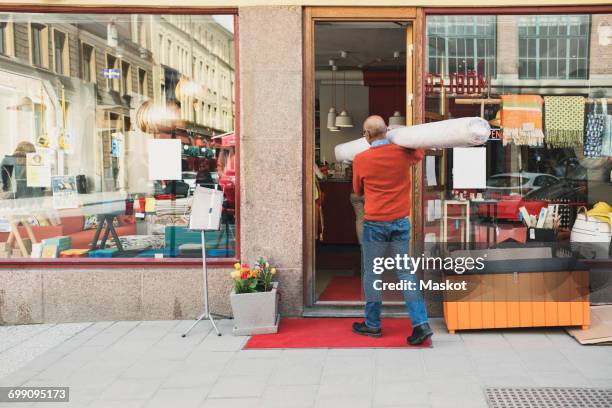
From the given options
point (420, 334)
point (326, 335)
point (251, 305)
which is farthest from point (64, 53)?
point (420, 334)

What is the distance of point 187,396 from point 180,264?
7.23ft

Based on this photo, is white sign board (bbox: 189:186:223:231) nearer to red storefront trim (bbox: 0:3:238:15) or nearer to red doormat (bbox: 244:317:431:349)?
red doormat (bbox: 244:317:431:349)

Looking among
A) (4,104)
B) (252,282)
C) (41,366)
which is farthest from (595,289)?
(4,104)

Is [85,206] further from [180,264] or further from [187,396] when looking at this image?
[187,396]

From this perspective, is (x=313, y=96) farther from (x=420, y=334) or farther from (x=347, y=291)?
(x=420, y=334)

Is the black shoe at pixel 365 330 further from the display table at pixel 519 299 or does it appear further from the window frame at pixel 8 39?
the window frame at pixel 8 39

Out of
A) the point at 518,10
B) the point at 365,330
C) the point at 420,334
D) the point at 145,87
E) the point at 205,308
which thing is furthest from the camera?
the point at 145,87

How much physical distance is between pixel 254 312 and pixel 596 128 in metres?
4.26

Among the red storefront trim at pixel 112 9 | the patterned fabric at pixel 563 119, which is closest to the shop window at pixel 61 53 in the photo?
the red storefront trim at pixel 112 9

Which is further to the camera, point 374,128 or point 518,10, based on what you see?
point 518,10

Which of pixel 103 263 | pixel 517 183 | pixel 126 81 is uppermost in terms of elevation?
pixel 126 81

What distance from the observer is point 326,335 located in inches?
219

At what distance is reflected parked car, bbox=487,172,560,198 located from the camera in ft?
21.3

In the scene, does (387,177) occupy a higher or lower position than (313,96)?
lower
